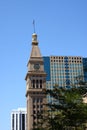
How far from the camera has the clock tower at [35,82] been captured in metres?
142

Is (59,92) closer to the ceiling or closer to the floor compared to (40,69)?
closer to the floor

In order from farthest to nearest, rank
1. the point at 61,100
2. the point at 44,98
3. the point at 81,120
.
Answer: the point at 44,98
the point at 61,100
the point at 81,120

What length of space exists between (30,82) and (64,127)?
90.8 metres

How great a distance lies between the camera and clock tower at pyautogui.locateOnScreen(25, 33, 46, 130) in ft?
466

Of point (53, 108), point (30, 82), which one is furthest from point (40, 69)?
point (53, 108)

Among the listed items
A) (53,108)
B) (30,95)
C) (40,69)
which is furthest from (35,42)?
(53,108)

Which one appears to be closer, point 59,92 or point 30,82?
Answer: point 59,92

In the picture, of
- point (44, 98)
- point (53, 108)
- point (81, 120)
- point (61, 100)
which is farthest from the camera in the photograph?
point (44, 98)

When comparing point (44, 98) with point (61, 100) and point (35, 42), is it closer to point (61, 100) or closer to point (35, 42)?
point (35, 42)

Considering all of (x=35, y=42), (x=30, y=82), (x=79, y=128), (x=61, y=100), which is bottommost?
(x=79, y=128)

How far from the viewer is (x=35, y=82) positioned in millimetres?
148125

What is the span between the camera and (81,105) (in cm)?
5219

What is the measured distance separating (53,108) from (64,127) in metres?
3.71

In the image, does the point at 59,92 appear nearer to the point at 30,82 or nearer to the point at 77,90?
the point at 77,90
